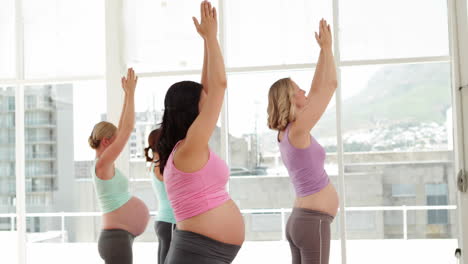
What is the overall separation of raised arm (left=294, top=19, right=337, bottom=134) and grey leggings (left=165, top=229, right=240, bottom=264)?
96cm

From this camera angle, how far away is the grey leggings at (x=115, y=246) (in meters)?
3.34

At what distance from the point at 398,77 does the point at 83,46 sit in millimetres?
2696

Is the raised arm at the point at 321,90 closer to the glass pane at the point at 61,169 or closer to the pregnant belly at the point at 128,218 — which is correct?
the pregnant belly at the point at 128,218

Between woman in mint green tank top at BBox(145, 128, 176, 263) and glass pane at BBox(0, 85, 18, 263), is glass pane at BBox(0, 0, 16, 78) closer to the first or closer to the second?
glass pane at BBox(0, 85, 18, 263)

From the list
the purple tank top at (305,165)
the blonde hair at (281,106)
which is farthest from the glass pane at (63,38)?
the purple tank top at (305,165)

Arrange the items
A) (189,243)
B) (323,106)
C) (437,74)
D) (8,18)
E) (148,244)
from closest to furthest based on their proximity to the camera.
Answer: (189,243) → (323,106) → (437,74) → (148,244) → (8,18)

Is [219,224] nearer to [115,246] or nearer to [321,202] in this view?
[321,202]

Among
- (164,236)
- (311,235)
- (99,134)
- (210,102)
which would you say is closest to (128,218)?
(164,236)

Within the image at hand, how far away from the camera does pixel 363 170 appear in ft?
14.6

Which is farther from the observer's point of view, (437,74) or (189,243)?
(437,74)

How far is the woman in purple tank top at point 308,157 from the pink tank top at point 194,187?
87cm

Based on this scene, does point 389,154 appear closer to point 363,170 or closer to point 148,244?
point 363,170

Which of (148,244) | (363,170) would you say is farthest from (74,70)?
(363,170)

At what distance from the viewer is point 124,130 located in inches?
126
